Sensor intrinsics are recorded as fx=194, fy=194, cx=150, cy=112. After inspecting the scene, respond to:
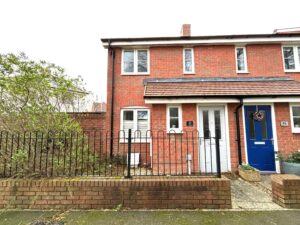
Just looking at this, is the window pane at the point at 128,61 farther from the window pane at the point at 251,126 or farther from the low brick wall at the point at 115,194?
the low brick wall at the point at 115,194

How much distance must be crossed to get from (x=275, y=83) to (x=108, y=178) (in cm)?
857

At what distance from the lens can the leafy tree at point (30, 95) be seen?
208 inches

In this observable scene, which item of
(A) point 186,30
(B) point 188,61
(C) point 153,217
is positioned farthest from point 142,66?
(C) point 153,217

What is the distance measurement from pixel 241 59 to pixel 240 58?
0.08 meters

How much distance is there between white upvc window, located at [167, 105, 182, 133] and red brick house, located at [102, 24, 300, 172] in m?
0.04

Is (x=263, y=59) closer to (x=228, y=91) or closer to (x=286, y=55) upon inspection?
(x=286, y=55)

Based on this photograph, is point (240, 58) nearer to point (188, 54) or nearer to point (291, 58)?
point (291, 58)

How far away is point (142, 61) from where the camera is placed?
10328mm

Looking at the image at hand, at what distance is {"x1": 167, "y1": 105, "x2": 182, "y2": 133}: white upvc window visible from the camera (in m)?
7.99

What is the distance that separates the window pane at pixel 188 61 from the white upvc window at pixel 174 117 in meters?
3.06

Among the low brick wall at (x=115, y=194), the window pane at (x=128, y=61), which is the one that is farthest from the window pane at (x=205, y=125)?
the window pane at (x=128, y=61)

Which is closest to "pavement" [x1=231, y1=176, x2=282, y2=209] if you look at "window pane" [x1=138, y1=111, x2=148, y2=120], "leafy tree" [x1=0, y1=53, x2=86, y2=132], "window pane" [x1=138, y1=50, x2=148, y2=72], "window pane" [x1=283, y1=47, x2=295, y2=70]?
"window pane" [x1=138, y1=111, x2=148, y2=120]

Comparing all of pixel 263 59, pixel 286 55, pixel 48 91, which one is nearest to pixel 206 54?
pixel 263 59

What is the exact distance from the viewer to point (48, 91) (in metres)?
6.27
